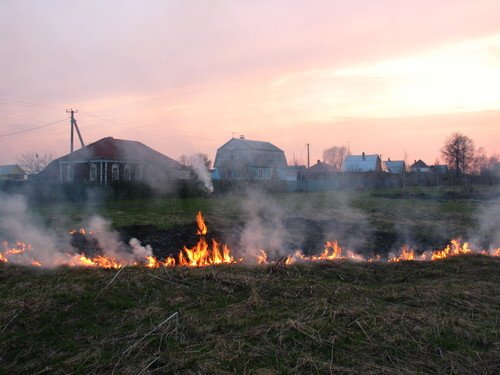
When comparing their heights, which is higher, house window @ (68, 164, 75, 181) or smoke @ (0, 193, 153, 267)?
house window @ (68, 164, 75, 181)

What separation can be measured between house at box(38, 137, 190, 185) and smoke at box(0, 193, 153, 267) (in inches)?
307

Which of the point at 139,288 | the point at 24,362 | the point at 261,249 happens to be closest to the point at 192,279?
the point at 139,288

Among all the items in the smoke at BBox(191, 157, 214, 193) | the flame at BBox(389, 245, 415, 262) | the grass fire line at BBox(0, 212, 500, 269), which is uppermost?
the smoke at BBox(191, 157, 214, 193)

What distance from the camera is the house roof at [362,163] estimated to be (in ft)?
205

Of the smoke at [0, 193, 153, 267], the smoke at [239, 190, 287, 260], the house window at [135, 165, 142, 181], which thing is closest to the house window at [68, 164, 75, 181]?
the house window at [135, 165, 142, 181]

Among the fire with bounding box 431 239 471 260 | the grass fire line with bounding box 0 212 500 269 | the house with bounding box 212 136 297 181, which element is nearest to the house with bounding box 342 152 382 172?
the house with bounding box 212 136 297 181

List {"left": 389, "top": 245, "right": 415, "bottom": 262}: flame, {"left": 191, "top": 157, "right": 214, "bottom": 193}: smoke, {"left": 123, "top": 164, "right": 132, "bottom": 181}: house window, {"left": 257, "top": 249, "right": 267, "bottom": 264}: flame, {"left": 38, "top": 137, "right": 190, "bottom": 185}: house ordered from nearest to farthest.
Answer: {"left": 257, "top": 249, "right": 267, "bottom": 264}: flame → {"left": 389, "top": 245, "right": 415, "bottom": 262}: flame → {"left": 123, "top": 164, "right": 132, "bottom": 181}: house window → {"left": 38, "top": 137, "right": 190, "bottom": 185}: house → {"left": 191, "top": 157, "right": 214, "bottom": 193}: smoke

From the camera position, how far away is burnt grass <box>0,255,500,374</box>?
4004 millimetres

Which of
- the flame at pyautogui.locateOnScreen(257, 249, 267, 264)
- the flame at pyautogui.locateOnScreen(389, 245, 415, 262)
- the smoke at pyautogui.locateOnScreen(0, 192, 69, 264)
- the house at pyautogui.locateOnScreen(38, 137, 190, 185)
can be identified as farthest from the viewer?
the house at pyautogui.locateOnScreen(38, 137, 190, 185)

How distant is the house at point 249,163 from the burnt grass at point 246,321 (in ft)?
53.3

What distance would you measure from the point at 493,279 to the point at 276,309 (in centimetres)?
423

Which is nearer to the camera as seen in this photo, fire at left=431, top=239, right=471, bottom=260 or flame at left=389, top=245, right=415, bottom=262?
fire at left=431, top=239, right=471, bottom=260

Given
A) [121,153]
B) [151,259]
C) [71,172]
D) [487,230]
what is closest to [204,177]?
[121,153]

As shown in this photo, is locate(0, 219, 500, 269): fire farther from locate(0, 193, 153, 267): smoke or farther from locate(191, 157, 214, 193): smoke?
locate(191, 157, 214, 193): smoke
